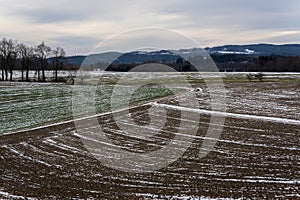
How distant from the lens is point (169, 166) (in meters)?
19.2

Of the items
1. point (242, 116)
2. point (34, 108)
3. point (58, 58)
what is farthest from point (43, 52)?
point (242, 116)

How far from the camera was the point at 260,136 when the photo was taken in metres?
26.2

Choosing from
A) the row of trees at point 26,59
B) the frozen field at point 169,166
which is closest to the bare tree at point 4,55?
the row of trees at point 26,59

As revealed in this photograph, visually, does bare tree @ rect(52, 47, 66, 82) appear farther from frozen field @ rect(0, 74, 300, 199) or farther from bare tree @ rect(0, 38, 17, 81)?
frozen field @ rect(0, 74, 300, 199)

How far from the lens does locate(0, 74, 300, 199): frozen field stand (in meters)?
15.1

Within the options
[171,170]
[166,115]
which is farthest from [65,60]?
[171,170]

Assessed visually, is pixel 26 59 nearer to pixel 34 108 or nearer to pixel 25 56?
pixel 25 56

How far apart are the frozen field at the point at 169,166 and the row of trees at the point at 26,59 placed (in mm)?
68916

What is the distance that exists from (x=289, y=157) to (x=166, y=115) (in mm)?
17480

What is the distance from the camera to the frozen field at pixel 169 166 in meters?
15.1

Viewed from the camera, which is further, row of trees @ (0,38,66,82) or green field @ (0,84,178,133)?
row of trees @ (0,38,66,82)

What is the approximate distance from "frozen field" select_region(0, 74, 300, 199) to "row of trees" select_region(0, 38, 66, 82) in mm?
68916

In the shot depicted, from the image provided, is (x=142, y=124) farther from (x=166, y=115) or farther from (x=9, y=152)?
(x=9, y=152)

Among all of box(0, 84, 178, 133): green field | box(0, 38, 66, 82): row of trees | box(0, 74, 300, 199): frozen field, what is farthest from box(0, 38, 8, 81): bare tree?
box(0, 74, 300, 199): frozen field
